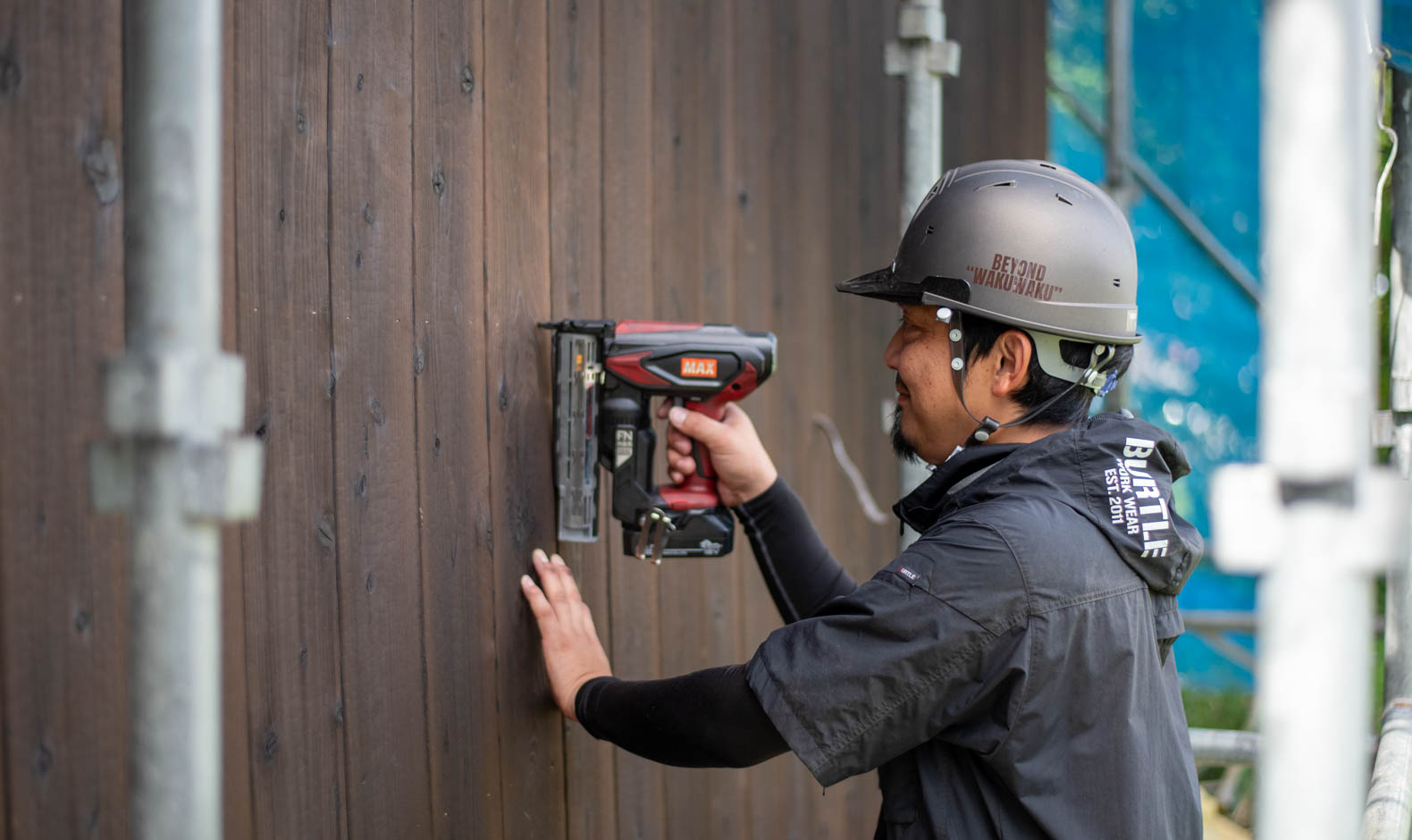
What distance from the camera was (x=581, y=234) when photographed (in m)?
2.44

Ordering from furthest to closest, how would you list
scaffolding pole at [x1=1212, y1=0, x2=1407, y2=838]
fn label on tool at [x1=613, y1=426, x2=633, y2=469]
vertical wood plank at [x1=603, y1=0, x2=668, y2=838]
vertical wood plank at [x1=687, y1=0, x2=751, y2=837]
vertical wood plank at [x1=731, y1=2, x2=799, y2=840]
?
vertical wood plank at [x1=731, y1=2, x2=799, y2=840], vertical wood plank at [x1=687, y1=0, x2=751, y2=837], vertical wood plank at [x1=603, y1=0, x2=668, y2=838], fn label on tool at [x1=613, y1=426, x2=633, y2=469], scaffolding pole at [x1=1212, y1=0, x2=1407, y2=838]

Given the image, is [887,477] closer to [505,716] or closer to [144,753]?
[505,716]

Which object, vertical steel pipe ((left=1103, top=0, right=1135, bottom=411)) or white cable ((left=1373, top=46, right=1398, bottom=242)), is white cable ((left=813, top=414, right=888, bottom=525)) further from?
vertical steel pipe ((left=1103, top=0, right=1135, bottom=411))

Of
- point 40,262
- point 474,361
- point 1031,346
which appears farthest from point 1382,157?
point 40,262

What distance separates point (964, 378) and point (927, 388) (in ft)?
0.21

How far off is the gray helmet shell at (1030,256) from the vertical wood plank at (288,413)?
1.00 metres

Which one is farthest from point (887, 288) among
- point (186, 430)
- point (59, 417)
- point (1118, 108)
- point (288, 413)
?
point (1118, 108)

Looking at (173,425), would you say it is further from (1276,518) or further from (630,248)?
(630,248)

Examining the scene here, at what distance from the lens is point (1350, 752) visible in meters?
0.93

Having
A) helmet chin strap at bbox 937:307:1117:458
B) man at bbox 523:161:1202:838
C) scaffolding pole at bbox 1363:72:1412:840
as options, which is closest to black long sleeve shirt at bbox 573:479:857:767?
man at bbox 523:161:1202:838

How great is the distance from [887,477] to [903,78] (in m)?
1.42

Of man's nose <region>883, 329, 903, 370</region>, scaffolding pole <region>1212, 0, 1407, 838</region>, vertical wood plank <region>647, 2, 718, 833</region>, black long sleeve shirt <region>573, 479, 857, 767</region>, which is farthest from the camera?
vertical wood plank <region>647, 2, 718, 833</region>

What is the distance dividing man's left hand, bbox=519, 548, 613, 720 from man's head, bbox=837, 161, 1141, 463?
2.34ft

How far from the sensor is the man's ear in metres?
2.02
